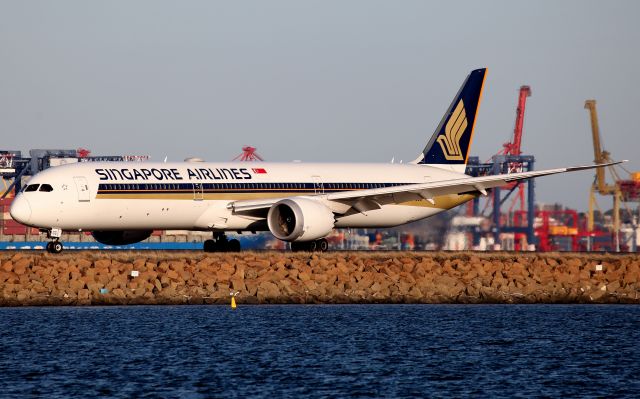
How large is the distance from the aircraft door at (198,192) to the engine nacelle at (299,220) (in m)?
3.18

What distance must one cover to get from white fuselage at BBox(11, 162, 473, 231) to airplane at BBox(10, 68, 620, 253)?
44 mm

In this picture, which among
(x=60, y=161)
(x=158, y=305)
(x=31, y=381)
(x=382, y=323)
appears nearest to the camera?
(x=31, y=381)

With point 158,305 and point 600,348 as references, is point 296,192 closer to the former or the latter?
point 158,305

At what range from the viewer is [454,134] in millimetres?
66625

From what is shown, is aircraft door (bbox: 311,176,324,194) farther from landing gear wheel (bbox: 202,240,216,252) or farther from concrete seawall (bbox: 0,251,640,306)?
landing gear wheel (bbox: 202,240,216,252)

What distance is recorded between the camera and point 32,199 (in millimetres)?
51469

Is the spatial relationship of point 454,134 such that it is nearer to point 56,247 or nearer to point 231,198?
point 231,198

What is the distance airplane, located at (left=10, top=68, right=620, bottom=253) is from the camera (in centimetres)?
5212

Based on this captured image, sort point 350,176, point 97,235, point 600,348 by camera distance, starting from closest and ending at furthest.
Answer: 1. point 600,348
2. point 97,235
3. point 350,176

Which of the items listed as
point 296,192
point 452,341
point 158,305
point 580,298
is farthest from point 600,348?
point 296,192

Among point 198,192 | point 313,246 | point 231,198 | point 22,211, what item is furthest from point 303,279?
point 22,211

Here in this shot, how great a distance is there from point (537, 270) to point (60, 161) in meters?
83.1

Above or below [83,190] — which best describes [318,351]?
below

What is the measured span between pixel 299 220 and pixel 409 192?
6.46 metres
